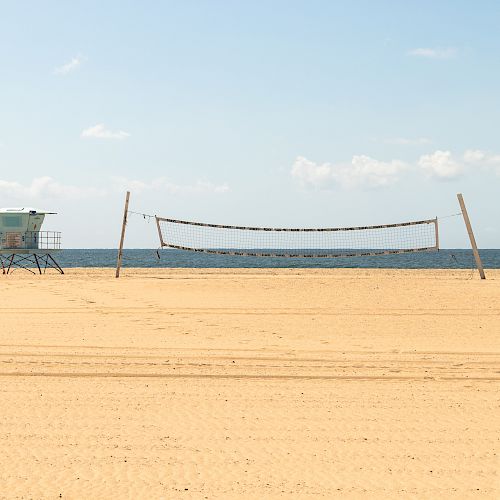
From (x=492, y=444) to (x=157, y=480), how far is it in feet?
7.81

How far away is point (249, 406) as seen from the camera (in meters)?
5.59

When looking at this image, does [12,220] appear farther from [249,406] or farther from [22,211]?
[249,406]

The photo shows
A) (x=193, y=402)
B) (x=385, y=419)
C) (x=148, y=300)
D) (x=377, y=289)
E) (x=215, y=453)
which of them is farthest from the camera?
(x=377, y=289)

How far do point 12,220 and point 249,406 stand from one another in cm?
2656

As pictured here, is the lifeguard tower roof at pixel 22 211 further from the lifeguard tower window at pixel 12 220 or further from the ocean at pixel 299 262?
the ocean at pixel 299 262

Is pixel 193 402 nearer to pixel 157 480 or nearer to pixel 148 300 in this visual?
pixel 157 480

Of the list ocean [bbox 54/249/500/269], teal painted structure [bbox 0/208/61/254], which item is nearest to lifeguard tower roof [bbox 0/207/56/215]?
teal painted structure [bbox 0/208/61/254]

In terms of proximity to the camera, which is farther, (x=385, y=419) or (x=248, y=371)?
(x=248, y=371)

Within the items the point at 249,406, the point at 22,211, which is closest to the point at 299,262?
the point at 22,211

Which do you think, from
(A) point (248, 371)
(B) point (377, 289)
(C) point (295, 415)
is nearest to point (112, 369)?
(A) point (248, 371)

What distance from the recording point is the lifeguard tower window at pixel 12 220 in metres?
29.6

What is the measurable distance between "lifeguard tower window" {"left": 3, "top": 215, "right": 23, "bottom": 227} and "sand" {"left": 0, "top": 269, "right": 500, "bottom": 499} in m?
19.0

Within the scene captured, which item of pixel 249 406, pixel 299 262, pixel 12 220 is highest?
pixel 12 220

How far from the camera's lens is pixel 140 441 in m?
4.64
